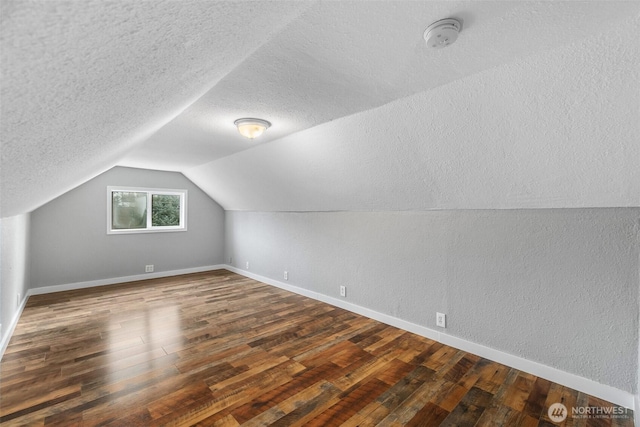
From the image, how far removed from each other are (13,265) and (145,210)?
2.34 meters

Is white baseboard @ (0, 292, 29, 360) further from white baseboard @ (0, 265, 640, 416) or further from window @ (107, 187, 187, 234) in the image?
window @ (107, 187, 187, 234)

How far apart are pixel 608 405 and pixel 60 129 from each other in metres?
3.31

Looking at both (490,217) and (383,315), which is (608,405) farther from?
(383,315)

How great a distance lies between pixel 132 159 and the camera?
4312 millimetres

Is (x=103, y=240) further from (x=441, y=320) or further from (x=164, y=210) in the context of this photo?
(x=441, y=320)

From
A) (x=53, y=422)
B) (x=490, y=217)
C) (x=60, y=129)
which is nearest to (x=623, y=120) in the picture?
(x=490, y=217)

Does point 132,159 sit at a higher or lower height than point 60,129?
higher

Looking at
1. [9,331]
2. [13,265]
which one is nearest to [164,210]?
[13,265]

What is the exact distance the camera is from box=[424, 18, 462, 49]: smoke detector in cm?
122

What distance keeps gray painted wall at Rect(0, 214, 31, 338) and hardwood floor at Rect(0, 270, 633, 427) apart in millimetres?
285

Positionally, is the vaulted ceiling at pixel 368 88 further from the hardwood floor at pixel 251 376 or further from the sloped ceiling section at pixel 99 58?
the hardwood floor at pixel 251 376

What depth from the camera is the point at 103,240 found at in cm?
487

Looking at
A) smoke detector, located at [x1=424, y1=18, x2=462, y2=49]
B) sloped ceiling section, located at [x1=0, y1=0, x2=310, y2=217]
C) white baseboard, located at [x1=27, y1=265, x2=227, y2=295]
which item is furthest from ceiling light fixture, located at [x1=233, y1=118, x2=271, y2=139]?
white baseboard, located at [x1=27, y1=265, x2=227, y2=295]

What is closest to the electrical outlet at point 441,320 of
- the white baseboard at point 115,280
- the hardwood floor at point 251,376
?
the hardwood floor at point 251,376
